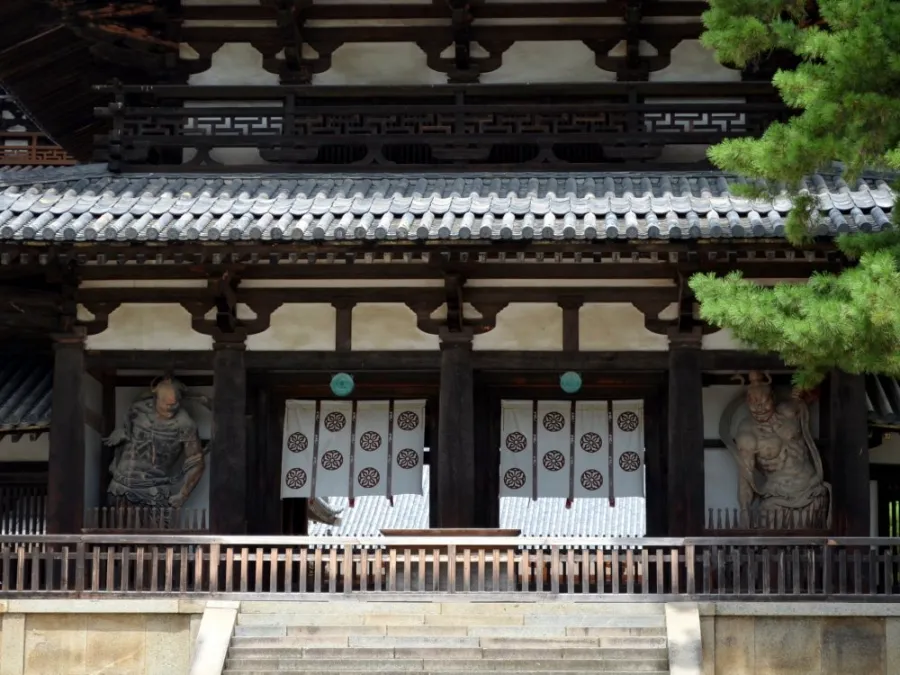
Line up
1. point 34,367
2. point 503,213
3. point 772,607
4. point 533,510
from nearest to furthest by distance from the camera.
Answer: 1. point 772,607
2. point 503,213
3. point 34,367
4. point 533,510

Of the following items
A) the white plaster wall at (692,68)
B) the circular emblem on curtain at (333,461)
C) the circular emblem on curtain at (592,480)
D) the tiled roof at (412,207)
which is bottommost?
the circular emblem on curtain at (592,480)

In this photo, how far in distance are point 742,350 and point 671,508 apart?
1.90 m

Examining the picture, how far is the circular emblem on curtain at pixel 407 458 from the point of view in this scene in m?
20.8

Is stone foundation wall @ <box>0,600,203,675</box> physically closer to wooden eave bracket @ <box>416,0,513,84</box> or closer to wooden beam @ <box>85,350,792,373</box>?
wooden beam @ <box>85,350,792,373</box>

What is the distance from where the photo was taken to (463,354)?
20188mm

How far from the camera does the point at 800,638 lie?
17969 millimetres

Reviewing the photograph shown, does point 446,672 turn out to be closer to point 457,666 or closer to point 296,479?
point 457,666

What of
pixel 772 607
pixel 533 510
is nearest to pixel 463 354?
pixel 772 607

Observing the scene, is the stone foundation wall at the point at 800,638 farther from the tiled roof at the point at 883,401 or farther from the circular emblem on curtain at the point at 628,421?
the circular emblem on curtain at the point at 628,421

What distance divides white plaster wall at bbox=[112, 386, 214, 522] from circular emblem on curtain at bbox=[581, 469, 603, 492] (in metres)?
4.14

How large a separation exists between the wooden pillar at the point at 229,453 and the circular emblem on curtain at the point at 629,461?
4183 mm

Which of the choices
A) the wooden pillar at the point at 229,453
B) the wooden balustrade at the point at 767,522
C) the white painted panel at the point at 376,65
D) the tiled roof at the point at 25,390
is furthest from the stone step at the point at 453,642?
the white painted panel at the point at 376,65

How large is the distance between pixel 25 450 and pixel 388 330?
15.0ft

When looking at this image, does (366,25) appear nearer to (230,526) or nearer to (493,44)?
(493,44)
